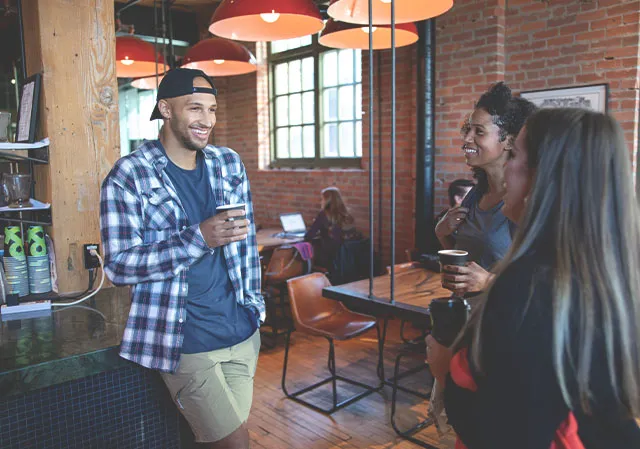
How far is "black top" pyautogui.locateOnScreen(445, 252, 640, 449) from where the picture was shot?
3.00 feet

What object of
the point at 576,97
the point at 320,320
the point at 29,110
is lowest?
the point at 320,320

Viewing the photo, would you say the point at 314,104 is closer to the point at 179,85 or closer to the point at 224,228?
the point at 179,85

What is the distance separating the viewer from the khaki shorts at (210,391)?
1.77m

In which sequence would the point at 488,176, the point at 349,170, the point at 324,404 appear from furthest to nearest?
the point at 349,170 < the point at 324,404 < the point at 488,176

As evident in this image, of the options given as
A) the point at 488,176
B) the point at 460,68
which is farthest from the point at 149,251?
the point at 460,68

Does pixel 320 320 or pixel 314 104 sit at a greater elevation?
pixel 314 104

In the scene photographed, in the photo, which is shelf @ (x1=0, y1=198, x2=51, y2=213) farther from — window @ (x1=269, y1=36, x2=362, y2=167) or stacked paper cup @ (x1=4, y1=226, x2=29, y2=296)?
window @ (x1=269, y1=36, x2=362, y2=167)

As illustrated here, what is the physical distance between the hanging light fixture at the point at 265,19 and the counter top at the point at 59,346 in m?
1.50

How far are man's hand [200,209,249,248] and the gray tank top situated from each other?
34.4 inches

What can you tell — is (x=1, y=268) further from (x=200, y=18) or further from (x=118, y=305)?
(x=200, y=18)

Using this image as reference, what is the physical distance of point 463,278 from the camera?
1.65 meters

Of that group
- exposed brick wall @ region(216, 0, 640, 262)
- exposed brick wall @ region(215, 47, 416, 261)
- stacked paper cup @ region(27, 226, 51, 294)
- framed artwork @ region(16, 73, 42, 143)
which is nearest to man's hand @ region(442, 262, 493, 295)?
stacked paper cup @ region(27, 226, 51, 294)

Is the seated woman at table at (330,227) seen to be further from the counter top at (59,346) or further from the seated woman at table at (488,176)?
the counter top at (59,346)

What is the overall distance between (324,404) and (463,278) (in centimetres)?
213
